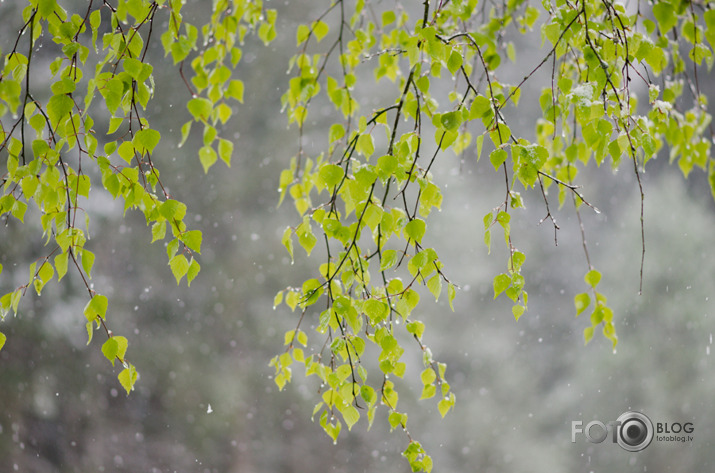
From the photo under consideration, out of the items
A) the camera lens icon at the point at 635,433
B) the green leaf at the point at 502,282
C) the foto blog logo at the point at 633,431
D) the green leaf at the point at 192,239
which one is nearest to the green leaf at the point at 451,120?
the green leaf at the point at 502,282

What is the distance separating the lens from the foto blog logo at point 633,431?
2.60 metres

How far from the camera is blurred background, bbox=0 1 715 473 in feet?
7.82

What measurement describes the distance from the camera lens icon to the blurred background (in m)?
0.04

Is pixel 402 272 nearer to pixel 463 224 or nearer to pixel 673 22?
pixel 463 224

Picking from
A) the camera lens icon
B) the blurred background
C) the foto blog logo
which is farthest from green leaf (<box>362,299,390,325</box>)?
the camera lens icon

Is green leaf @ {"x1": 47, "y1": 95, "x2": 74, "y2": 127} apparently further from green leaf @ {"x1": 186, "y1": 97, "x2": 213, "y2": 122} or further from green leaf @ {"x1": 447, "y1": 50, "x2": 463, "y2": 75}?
green leaf @ {"x1": 447, "y1": 50, "x2": 463, "y2": 75}

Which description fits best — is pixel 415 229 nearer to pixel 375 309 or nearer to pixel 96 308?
pixel 375 309

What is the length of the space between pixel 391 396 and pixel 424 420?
1.66 meters

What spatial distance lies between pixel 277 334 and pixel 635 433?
1616 mm

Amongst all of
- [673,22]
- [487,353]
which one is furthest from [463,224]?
[673,22]

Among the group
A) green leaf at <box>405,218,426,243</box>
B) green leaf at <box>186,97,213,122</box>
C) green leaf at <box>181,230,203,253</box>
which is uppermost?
green leaf at <box>186,97,213,122</box>

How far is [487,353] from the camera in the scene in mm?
2537

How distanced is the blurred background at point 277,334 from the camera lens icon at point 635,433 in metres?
0.04

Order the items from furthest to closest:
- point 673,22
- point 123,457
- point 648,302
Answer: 1. point 648,302
2. point 123,457
3. point 673,22
